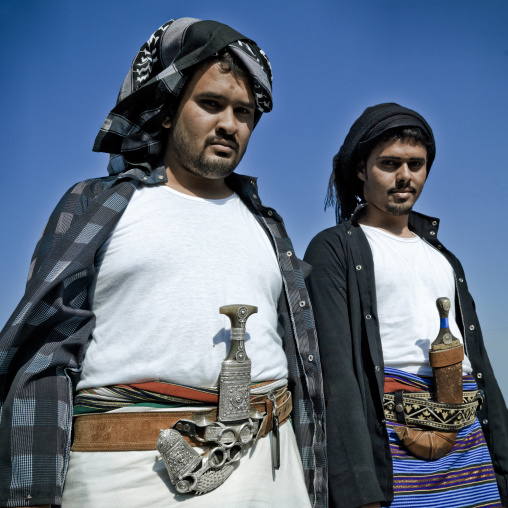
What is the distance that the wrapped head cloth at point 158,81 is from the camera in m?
2.68

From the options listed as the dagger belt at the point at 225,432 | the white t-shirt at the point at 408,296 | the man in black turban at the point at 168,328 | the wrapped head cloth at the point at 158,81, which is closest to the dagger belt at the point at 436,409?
the white t-shirt at the point at 408,296

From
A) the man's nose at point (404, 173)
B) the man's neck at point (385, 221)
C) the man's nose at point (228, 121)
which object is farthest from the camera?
the man's neck at point (385, 221)

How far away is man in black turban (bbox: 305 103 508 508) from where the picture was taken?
9.16ft

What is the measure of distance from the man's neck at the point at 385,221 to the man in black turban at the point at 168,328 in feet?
2.96

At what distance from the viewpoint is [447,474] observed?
9.64 feet

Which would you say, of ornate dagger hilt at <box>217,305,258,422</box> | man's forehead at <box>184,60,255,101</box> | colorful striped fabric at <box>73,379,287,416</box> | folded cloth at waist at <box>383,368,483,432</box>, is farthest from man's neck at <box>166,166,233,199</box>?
folded cloth at waist at <box>383,368,483,432</box>

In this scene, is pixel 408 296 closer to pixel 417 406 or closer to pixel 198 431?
pixel 417 406

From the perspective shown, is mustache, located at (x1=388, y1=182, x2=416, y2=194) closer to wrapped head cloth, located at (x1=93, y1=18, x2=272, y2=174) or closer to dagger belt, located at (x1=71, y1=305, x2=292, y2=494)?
wrapped head cloth, located at (x1=93, y1=18, x2=272, y2=174)

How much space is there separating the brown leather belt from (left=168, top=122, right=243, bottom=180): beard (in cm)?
113

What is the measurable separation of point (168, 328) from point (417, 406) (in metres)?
1.42

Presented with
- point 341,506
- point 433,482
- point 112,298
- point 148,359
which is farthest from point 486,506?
point 112,298

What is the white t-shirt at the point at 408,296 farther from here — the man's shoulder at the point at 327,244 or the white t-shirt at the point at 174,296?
the white t-shirt at the point at 174,296

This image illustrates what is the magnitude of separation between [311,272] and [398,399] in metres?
0.81

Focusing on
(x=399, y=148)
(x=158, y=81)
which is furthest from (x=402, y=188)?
(x=158, y=81)
